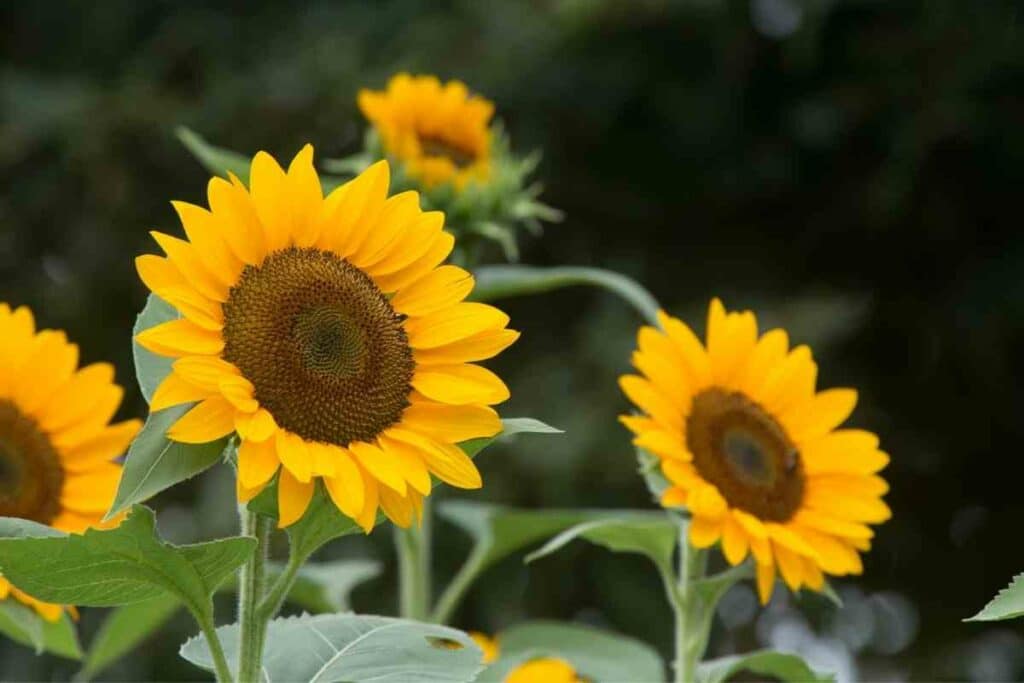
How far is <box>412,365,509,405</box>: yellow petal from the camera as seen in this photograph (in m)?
0.74

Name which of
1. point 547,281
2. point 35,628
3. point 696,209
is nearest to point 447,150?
point 547,281

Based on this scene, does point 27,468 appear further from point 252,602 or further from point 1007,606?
point 1007,606

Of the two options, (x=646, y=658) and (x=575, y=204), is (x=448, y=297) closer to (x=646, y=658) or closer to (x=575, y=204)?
(x=646, y=658)

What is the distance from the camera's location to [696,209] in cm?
355

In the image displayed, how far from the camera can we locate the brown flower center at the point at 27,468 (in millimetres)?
912

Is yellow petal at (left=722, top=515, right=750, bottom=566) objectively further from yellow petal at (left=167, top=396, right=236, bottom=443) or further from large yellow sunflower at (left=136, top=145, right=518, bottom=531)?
yellow petal at (left=167, top=396, right=236, bottom=443)

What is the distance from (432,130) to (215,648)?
799 millimetres

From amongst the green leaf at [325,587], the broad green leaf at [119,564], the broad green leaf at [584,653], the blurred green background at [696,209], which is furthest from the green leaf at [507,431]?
the blurred green background at [696,209]

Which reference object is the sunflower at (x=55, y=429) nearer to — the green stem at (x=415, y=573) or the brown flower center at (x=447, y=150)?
the green stem at (x=415, y=573)

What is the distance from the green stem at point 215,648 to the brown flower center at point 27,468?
22 cm

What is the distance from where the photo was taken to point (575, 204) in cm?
347

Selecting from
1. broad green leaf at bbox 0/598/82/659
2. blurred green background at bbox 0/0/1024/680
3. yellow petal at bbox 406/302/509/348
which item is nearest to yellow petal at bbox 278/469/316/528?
yellow petal at bbox 406/302/509/348

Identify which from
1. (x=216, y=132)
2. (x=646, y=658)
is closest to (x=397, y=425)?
(x=646, y=658)

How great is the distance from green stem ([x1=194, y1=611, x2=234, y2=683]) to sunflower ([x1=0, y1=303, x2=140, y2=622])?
0.73ft
